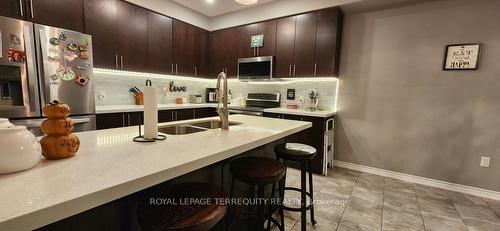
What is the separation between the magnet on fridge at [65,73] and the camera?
210 cm

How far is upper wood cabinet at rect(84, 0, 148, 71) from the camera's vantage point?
8.67ft

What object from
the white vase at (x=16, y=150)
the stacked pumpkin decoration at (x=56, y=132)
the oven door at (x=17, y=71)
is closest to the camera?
the white vase at (x=16, y=150)

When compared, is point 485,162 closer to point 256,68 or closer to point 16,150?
point 256,68

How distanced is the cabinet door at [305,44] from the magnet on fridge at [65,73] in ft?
9.17

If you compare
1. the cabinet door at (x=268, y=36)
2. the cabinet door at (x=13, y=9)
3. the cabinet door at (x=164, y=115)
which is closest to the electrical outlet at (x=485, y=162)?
the cabinet door at (x=268, y=36)

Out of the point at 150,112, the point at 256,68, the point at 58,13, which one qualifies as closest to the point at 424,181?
the point at 256,68

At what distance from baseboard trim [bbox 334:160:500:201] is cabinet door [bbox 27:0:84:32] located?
13.0ft

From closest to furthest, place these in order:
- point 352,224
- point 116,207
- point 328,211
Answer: point 116,207 < point 352,224 < point 328,211

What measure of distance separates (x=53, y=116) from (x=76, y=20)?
2.46 metres

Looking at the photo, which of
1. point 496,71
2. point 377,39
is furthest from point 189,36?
point 496,71

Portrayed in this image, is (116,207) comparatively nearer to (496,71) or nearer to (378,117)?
(378,117)

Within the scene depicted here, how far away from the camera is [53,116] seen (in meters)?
0.74

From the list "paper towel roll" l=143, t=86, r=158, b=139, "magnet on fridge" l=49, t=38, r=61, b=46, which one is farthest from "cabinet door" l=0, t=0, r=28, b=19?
"paper towel roll" l=143, t=86, r=158, b=139

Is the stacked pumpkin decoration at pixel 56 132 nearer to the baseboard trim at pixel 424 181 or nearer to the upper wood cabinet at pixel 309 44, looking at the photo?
the upper wood cabinet at pixel 309 44
